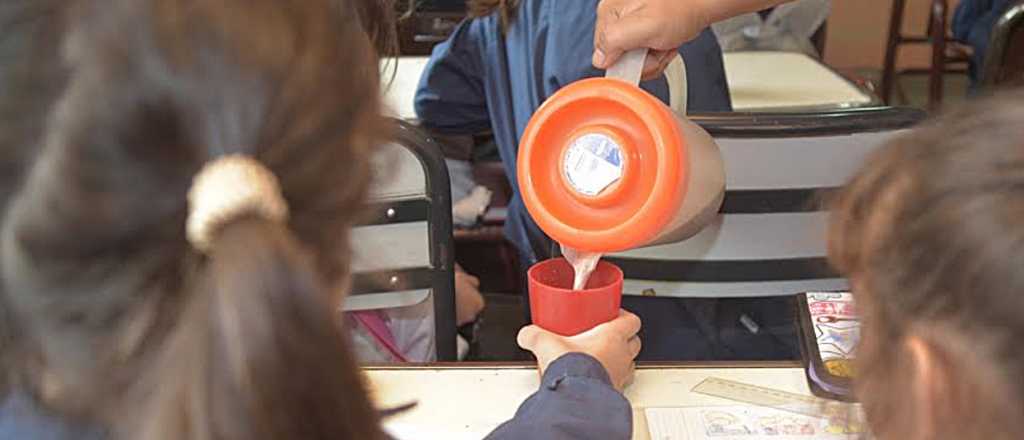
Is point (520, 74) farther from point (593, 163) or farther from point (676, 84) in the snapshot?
point (593, 163)

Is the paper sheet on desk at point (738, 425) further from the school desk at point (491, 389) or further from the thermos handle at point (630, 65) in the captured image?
the thermos handle at point (630, 65)

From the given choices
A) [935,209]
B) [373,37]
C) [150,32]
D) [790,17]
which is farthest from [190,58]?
[790,17]

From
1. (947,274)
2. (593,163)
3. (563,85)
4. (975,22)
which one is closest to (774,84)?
(563,85)

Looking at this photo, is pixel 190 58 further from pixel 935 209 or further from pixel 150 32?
pixel 935 209

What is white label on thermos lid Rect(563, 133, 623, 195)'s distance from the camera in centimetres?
→ 87

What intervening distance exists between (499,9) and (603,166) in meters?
0.47

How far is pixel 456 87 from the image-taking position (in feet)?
4.76

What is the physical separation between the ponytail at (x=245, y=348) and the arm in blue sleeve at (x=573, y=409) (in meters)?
0.37

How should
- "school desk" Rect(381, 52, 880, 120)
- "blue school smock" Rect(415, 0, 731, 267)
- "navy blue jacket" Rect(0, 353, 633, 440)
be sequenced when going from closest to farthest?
"navy blue jacket" Rect(0, 353, 633, 440), "blue school smock" Rect(415, 0, 731, 267), "school desk" Rect(381, 52, 880, 120)

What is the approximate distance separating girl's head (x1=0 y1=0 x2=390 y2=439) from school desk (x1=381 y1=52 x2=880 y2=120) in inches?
43.9

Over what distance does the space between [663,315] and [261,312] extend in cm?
82

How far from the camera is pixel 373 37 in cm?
100

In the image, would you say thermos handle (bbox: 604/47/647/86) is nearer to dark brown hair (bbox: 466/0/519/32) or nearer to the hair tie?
dark brown hair (bbox: 466/0/519/32)

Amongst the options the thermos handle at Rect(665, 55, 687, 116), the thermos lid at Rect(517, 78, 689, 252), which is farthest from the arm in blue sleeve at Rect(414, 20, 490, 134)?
the thermos lid at Rect(517, 78, 689, 252)
